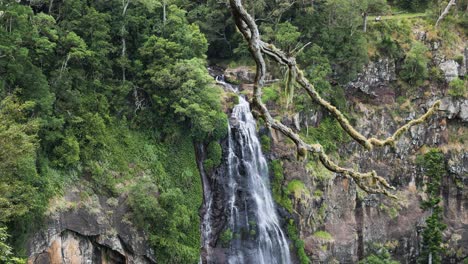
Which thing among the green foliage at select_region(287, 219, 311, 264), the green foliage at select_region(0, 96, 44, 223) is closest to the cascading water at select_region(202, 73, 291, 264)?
the green foliage at select_region(287, 219, 311, 264)

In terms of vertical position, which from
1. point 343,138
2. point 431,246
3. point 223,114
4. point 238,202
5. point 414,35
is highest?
point 414,35

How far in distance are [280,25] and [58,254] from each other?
1650 centimetres

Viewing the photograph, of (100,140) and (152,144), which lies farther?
(152,144)

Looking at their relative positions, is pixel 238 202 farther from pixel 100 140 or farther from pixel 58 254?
pixel 58 254

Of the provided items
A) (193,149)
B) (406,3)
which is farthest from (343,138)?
(406,3)

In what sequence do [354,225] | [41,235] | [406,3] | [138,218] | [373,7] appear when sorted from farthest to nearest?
[406,3] < [373,7] < [354,225] < [138,218] < [41,235]

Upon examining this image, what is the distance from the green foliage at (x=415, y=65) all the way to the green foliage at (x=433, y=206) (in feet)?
15.0

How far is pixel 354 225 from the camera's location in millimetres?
27281

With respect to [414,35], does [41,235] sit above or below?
below

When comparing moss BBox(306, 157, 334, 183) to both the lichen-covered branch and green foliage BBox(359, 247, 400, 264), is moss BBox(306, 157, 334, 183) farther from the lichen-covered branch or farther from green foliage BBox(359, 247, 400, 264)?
the lichen-covered branch

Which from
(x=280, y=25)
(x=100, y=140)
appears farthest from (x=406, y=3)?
(x=100, y=140)

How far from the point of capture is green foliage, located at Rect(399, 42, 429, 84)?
99.6ft

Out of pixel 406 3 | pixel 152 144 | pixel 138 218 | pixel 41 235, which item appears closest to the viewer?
pixel 41 235

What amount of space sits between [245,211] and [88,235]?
763cm
